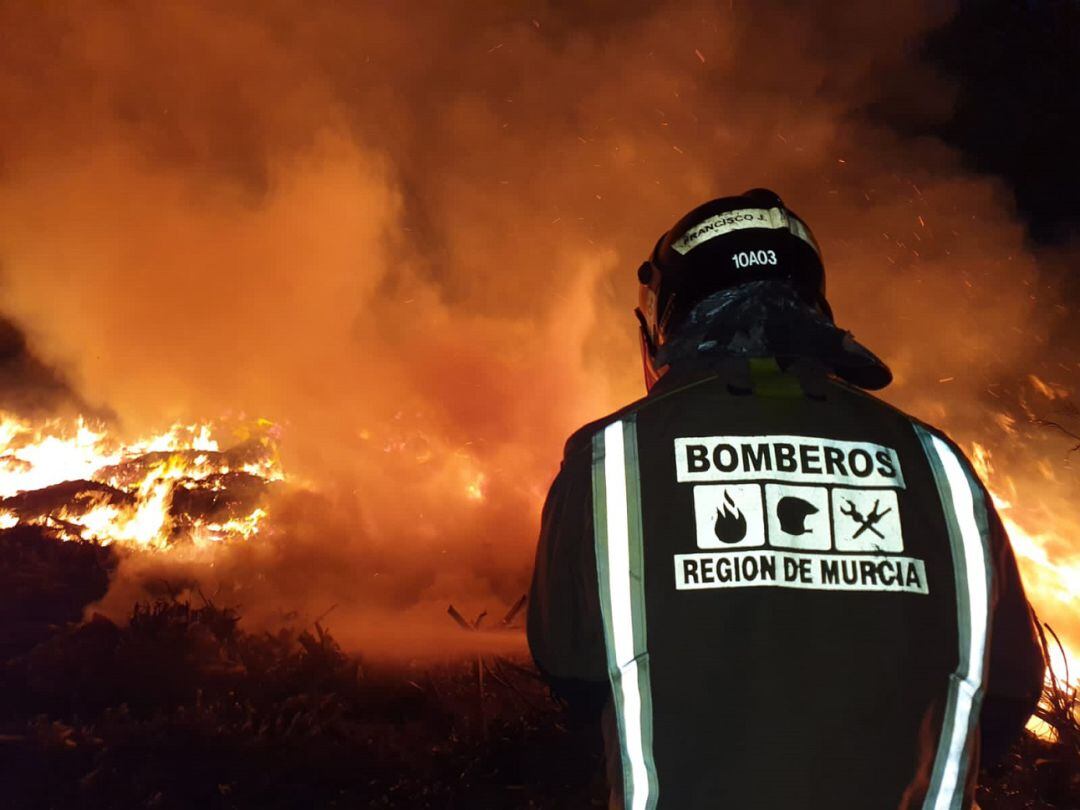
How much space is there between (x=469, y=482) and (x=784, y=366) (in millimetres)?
10172

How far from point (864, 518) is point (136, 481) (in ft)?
36.7

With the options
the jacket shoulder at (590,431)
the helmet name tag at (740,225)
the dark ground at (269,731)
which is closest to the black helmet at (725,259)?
the helmet name tag at (740,225)

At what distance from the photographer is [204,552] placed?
851cm

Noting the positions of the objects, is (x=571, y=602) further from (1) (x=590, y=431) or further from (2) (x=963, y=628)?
(2) (x=963, y=628)

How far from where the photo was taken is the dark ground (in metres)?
3.88

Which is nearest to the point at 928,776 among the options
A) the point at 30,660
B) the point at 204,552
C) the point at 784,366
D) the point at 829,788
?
the point at 829,788

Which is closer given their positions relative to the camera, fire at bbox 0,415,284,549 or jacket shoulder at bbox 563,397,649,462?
jacket shoulder at bbox 563,397,649,462

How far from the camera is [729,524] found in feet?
4.31

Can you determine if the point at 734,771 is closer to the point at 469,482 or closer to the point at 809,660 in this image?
the point at 809,660

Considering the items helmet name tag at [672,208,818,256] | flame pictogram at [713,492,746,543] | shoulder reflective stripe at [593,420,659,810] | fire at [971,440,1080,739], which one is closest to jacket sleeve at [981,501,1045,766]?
flame pictogram at [713,492,746,543]

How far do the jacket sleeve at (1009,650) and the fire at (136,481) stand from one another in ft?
28.4

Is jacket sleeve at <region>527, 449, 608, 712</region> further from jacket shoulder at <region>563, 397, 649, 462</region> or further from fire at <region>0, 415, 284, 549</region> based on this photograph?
fire at <region>0, 415, 284, 549</region>

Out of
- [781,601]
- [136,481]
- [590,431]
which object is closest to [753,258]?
[590,431]

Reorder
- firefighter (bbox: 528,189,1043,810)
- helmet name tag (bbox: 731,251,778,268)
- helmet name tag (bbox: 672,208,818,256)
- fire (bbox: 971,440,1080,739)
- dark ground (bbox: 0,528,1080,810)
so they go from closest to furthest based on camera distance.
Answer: firefighter (bbox: 528,189,1043,810)
helmet name tag (bbox: 731,251,778,268)
helmet name tag (bbox: 672,208,818,256)
dark ground (bbox: 0,528,1080,810)
fire (bbox: 971,440,1080,739)
